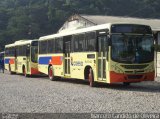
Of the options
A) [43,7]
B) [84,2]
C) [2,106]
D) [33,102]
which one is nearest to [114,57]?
[33,102]

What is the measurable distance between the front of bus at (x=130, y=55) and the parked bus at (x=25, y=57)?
46.1 feet

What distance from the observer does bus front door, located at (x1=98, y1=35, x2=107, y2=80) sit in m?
19.0

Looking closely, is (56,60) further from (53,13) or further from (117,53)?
(53,13)

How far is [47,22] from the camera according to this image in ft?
314

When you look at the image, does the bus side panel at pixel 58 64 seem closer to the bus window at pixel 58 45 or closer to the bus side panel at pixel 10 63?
the bus window at pixel 58 45

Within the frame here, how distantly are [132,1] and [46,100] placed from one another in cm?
8385

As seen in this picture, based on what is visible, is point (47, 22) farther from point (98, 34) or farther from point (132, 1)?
point (98, 34)

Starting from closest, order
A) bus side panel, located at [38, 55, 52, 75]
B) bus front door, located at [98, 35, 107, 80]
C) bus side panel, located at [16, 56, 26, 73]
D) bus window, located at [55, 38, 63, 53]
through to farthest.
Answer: bus front door, located at [98, 35, 107, 80] < bus window, located at [55, 38, 63, 53] < bus side panel, located at [38, 55, 52, 75] < bus side panel, located at [16, 56, 26, 73]

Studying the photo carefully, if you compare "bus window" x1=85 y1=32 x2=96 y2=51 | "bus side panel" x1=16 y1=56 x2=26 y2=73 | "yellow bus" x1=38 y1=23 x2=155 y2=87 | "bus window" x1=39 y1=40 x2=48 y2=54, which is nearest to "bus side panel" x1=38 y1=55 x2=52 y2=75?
"bus window" x1=39 y1=40 x2=48 y2=54

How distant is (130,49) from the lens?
1855cm

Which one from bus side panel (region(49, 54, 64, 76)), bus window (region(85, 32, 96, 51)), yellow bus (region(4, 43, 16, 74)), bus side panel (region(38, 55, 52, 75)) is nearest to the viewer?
bus window (region(85, 32, 96, 51))

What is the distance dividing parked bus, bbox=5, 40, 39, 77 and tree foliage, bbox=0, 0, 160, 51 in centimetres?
4612

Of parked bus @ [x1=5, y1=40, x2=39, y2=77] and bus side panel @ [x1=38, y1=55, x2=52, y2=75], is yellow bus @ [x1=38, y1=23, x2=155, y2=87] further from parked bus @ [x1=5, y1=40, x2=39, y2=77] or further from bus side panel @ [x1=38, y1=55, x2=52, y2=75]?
parked bus @ [x1=5, y1=40, x2=39, y2=77]

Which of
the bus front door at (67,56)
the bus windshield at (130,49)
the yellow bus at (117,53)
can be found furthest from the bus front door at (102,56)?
the bus front door at (67,56)
